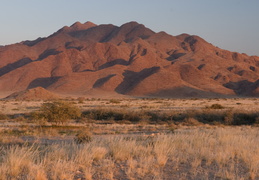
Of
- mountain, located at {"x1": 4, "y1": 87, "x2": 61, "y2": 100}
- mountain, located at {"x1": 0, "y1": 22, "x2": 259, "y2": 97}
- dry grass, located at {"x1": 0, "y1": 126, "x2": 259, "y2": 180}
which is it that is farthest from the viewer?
mountain, located at {"x1": 0, "y1": 22, "x2": 259, "y2": 97}

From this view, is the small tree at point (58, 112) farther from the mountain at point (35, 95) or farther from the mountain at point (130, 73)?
the mountain at point (130, 73)

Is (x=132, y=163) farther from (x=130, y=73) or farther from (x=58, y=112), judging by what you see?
(x=130, y=73)

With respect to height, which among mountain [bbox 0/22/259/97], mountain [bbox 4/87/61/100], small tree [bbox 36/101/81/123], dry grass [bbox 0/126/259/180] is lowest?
mountain [bbox 4/87/61/100]

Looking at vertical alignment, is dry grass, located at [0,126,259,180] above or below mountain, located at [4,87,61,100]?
above

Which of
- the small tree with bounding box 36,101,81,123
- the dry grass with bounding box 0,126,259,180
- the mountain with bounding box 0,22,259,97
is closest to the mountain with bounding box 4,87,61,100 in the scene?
the mountain with bounding box 0,22,259,97

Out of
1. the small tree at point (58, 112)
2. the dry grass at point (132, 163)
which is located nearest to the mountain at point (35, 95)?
the small tree at point (58, 112)

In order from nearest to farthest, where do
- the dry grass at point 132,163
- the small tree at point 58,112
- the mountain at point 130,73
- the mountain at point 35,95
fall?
the dry grass at point 132,163
the small tree at point 58,112
the mountain at point 35,95
the mountain at point 130,73

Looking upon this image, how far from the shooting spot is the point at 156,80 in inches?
5084

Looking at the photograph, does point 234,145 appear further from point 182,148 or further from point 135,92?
point 135,92

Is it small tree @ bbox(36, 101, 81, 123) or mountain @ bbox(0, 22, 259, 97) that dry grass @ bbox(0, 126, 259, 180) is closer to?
small tree @ bbox(36, 101, 81, 123)

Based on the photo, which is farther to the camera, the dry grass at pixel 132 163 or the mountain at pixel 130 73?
the mountain at pixel 130 73

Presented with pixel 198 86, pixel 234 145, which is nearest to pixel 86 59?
pixel 198 86

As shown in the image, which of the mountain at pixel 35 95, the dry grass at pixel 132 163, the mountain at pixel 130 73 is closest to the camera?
the dry grass at pixel 132 163

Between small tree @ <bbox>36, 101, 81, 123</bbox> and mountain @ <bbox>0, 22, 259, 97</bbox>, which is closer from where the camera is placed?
small tree @ <bbox>36, 101, 81, 123</bbox>
